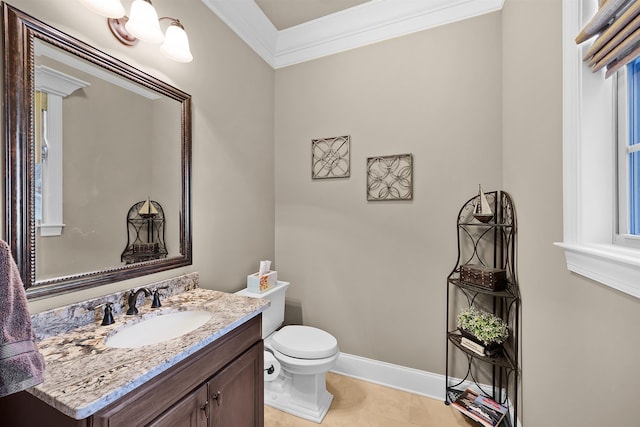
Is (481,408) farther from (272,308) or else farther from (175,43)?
(175,43)

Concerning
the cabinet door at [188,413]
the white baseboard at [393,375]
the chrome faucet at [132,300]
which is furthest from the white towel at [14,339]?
the white baseboard at [393,375]

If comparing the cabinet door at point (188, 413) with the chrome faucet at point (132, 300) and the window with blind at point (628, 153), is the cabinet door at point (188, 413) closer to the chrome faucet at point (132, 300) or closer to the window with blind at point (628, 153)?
the chrome faucet at point (132, 300)

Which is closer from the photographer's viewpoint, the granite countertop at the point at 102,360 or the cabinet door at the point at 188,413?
the granite countertop at the point at 102,360

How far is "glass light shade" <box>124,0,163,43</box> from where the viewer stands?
1.18 m

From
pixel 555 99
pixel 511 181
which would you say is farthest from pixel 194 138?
pixel 511 181

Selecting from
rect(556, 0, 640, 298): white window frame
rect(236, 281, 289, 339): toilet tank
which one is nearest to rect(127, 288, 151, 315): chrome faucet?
rect(236, 281, 289, 339): toilet tank

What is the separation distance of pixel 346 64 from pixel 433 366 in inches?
95.3

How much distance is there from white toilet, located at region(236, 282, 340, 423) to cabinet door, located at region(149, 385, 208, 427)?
732mm

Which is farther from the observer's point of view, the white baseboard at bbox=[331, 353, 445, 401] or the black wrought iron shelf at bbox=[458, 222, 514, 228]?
the white baseboard at bbox=[331, 353, 445, 401]

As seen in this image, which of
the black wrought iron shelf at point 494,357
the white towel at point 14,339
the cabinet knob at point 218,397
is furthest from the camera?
the black wrought iron shelf at point 494,357

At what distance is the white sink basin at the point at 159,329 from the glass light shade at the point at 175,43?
1.30m

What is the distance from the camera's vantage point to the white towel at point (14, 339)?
625mm

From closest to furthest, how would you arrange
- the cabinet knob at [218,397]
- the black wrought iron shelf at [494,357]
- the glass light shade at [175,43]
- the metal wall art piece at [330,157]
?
the cabinet knob at [218,397] < the glass light shade at [175,43] < the black wrought iron shelf at [494,357] < the metal wall art piece at [330,157]

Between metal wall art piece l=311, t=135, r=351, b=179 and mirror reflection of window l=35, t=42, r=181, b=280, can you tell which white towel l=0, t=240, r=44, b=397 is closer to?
mirror reflection of window l=35, t=42, r=181, b=280
